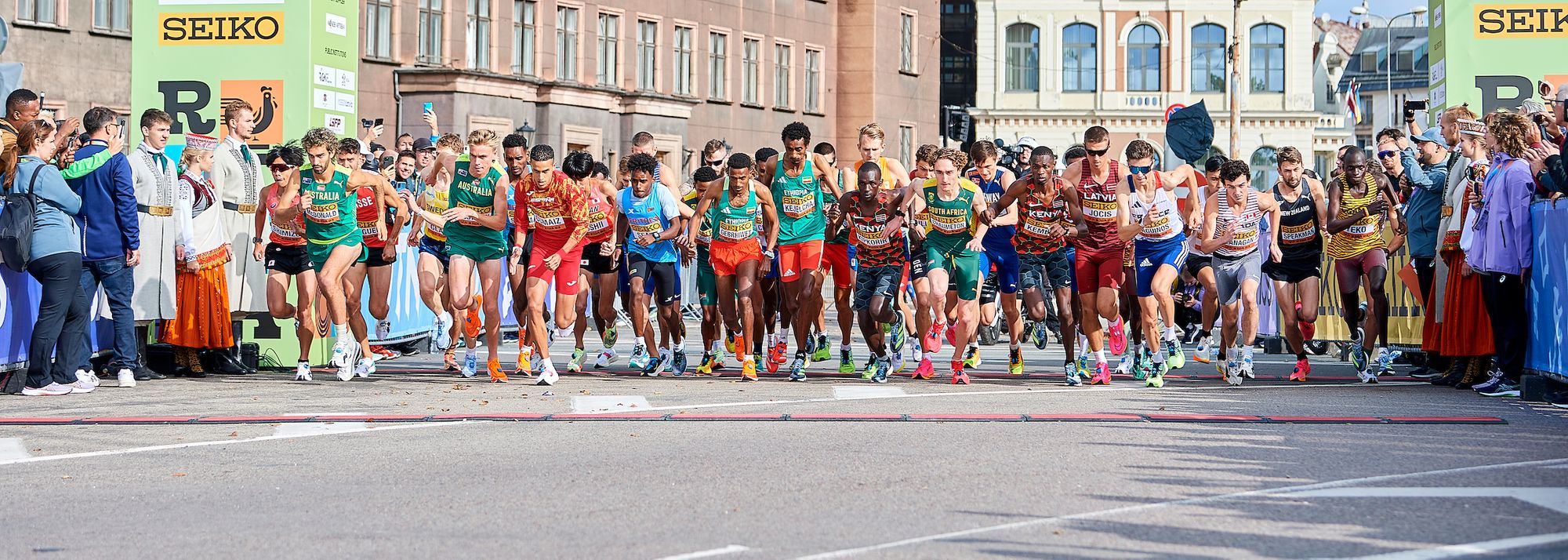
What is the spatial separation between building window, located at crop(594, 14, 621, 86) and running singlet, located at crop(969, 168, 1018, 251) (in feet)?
106

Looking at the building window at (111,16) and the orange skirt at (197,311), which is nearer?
the orange skirt at (197,311)

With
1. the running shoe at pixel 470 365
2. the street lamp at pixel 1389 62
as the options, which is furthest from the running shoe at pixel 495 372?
the street lamp at pixel 1389 62

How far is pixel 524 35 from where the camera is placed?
44188mm

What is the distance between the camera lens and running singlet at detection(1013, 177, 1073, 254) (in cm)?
1435

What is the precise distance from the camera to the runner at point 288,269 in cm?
1464

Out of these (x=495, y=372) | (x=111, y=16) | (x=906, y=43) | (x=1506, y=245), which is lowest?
(x=495, y=372)

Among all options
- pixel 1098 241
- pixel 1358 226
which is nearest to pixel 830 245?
pixel 1098 241

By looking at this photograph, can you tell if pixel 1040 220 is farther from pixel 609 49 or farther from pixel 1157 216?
pixel 609 49

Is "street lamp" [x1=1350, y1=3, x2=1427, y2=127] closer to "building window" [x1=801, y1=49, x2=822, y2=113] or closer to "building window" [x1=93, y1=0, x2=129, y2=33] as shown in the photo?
"building window" [x1=801, y1=49, x2=822, y2=113]

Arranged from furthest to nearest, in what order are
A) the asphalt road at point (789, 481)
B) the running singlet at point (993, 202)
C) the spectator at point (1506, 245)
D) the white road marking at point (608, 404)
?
1. the running singlet at point (993, 202)
2. the spectator at point (1506, 245)
3. the white road marking at point (608, 404)
4. the asphalt road at point (789, 481)

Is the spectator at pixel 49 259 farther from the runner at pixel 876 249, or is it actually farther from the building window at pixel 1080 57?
the building window at pixel 1080 57

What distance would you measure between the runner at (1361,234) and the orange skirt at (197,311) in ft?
28.2

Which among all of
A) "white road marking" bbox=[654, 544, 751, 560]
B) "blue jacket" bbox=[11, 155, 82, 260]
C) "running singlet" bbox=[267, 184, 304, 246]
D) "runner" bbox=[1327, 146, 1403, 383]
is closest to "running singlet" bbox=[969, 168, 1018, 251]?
"runner" bbox=[1327, 146, 1403, 383]

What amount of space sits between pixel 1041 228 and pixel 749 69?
38.9m
